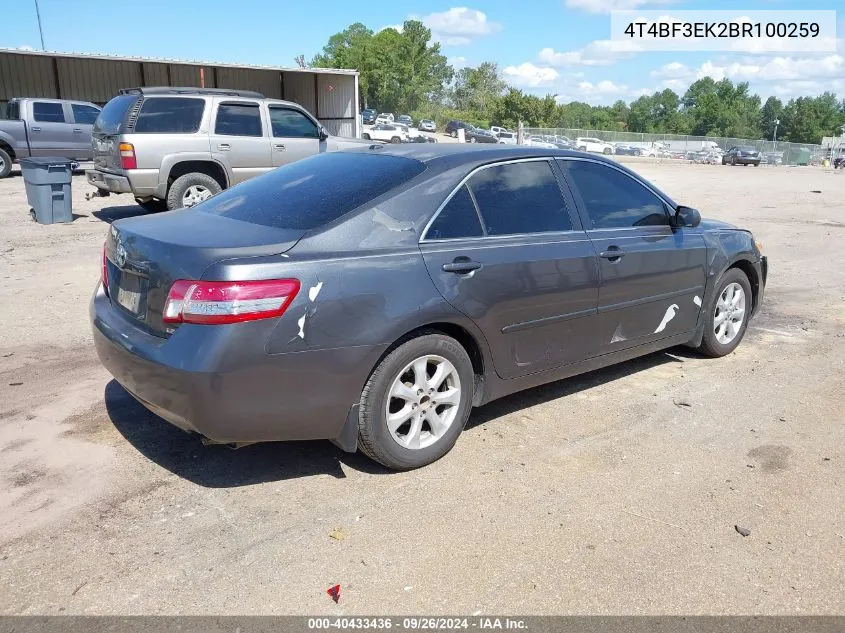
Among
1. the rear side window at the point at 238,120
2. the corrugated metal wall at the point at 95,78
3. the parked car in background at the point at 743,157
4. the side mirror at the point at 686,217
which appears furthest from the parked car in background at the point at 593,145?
the side mirror at the point at 686,217

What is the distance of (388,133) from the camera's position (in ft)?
152

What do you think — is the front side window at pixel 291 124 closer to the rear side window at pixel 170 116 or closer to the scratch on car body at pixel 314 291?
the rear side window at pixel 170 116

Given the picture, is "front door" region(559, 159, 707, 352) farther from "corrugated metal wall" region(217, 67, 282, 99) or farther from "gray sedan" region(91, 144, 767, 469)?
"corrugated metal wall" region(217, 67, 282, 99)

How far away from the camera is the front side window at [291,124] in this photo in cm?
1227

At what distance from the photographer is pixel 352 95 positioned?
88.9ft

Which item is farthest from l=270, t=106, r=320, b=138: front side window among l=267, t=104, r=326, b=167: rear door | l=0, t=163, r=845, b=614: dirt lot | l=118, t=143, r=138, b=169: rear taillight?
l=0, t=163, r=845, b=614: dirt lot

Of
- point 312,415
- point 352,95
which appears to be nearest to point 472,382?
point 312,415

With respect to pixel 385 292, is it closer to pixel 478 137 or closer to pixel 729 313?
pixel 729 313

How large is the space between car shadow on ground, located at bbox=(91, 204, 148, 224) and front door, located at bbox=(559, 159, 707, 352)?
9.52m

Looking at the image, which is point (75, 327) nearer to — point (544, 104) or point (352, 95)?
point (352, 95)

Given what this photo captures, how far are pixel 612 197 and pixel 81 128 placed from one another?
1691 centimetres

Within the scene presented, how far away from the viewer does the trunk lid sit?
330 cm

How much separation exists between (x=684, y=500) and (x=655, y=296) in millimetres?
1729

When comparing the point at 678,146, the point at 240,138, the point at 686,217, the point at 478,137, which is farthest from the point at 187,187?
the point at 678,146
